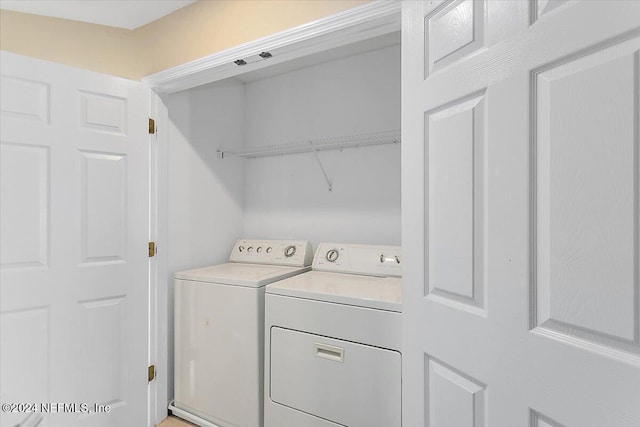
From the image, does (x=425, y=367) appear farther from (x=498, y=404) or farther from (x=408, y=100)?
(x=408, y=100)

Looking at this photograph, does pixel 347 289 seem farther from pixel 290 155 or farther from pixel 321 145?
pixel 290 155

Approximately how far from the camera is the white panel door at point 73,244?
1.50 meters

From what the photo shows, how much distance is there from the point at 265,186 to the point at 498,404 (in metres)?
2.19

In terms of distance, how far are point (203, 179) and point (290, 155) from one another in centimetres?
68

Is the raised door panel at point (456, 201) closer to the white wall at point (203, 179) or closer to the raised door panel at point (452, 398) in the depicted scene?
the raised door panel at point (452, 398)

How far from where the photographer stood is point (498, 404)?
31.9 inches

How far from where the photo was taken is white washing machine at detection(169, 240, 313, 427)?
5.87 feet

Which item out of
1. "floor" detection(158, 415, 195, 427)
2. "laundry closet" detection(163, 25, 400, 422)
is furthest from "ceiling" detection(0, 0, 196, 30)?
"floor" detection(158, 415, 195, 427)

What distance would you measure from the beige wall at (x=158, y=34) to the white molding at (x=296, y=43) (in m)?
0.04

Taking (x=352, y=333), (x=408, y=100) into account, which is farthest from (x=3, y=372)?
(x=408, y=100)

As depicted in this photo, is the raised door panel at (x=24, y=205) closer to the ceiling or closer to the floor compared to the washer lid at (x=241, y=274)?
closer to the ceiling

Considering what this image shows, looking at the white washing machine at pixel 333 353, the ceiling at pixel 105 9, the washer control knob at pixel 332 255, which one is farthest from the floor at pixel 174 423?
the ceiling at pixel 105 9

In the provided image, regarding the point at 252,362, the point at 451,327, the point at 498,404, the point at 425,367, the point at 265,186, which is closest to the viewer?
the point at 498,404

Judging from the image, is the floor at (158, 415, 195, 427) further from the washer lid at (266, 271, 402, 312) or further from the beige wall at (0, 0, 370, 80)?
the beige wall at (0, 0, 370, 80)
